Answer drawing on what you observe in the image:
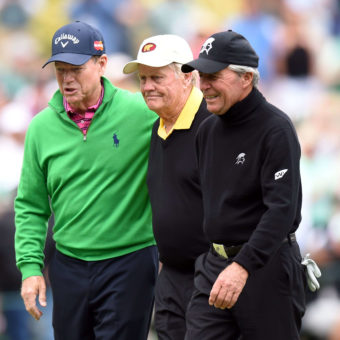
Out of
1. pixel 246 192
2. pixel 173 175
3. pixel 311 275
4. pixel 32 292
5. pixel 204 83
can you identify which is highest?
pixel 204 83

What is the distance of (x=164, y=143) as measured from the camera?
5348 mm

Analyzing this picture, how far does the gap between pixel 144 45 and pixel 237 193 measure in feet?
4.17

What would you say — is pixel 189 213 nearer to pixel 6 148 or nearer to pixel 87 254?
pixel 87 254

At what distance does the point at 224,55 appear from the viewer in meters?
4.65

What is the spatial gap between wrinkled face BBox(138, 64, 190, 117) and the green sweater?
1.02ft

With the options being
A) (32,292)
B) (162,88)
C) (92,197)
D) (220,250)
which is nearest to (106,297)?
(32,292)

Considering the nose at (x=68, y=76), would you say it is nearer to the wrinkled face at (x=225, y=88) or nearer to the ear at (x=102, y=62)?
the ear at (x=102, y=62)

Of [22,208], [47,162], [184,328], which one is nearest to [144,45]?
[47,162]

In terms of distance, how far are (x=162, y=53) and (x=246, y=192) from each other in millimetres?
→ 1153

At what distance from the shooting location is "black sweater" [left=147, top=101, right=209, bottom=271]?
17.0ft

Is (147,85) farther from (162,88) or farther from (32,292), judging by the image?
(32,292)

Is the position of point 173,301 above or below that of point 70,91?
below

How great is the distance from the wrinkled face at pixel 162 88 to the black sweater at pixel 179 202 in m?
0.15

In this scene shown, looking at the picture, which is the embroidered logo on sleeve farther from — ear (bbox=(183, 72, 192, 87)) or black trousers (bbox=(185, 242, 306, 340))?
ear (bbox=(183, 72, 192, 87))
